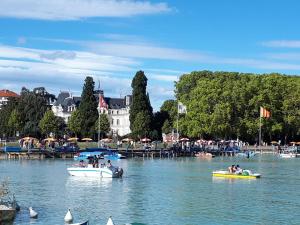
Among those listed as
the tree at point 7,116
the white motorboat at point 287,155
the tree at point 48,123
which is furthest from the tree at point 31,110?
the white motorboat at point 287,155

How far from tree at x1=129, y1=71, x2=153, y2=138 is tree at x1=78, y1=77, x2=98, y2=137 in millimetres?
9438

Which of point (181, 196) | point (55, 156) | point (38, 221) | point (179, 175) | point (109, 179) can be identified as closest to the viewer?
point (38, 221)

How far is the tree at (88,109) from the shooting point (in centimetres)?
15550

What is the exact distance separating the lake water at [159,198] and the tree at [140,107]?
68.8 m

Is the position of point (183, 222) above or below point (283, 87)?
below

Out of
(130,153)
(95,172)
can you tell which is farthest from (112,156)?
(95,172)

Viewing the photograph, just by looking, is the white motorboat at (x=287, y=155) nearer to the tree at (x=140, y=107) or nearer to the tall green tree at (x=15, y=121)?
the tree at (x=140, y=107)

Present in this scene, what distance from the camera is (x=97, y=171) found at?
248 ft

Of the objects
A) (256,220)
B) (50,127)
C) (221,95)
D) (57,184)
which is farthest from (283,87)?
(256,220)

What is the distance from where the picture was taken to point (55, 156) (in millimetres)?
118375

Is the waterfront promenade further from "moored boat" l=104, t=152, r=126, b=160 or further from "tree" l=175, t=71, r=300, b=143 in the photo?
"tree" l=175, t=71, r=300, b=143

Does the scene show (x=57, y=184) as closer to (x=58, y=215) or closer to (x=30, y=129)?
(x=58, y=215)

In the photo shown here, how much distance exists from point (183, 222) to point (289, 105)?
4580 inches

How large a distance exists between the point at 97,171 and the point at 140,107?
8111 cm
